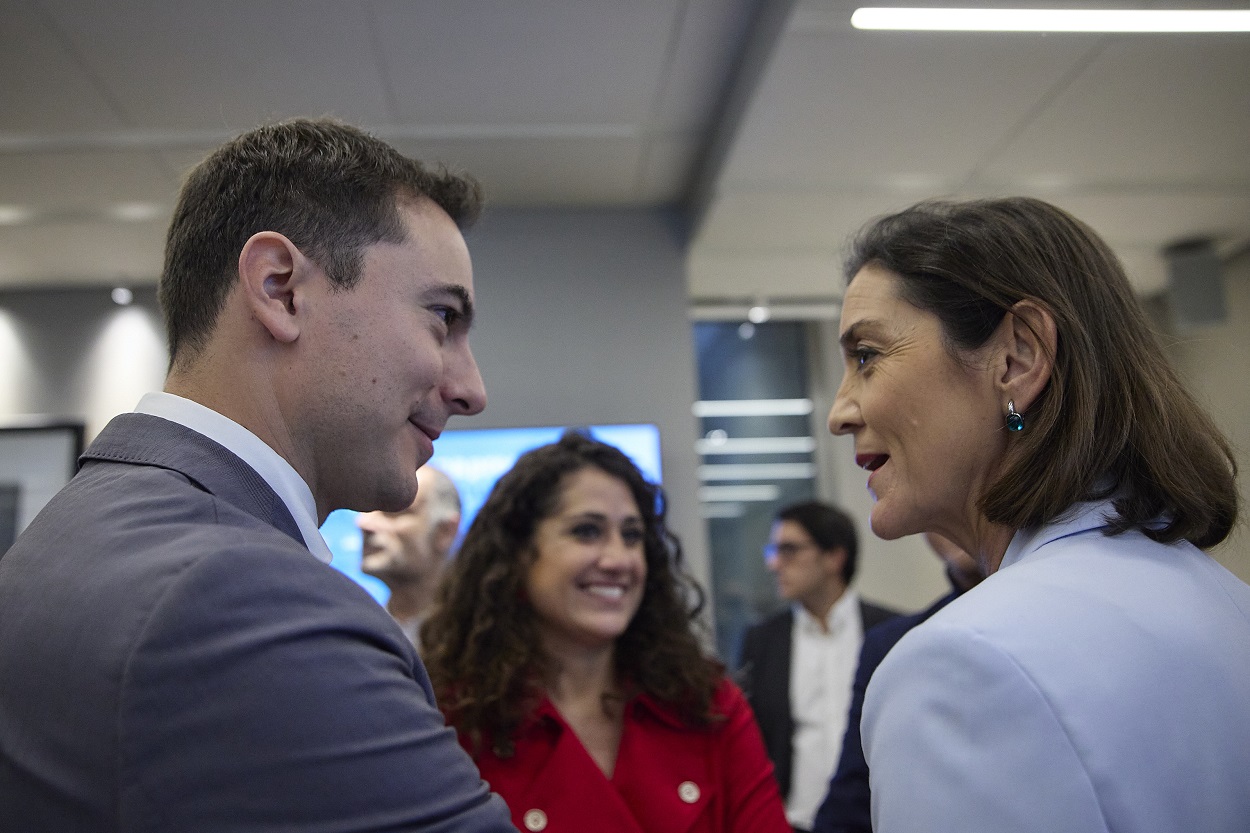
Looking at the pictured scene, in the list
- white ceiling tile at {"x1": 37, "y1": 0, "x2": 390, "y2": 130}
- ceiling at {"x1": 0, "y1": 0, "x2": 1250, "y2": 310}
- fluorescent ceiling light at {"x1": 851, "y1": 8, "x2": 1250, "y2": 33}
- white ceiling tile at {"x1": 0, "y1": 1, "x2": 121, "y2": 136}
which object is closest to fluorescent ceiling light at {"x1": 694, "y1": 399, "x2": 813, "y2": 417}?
ceiling at {"x1": 0, "y1": 0, "x2": 1250, "y2": 310}

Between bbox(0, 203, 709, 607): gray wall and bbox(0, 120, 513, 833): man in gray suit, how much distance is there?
3.36 m

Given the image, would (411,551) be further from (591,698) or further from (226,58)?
(226,58)

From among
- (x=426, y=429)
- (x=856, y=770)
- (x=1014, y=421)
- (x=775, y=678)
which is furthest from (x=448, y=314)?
(x=775, y=678)

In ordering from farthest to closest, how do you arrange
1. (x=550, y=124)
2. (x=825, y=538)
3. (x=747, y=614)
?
(x=747, y=614) < (x=825, y=538) < (x=550, y=124)

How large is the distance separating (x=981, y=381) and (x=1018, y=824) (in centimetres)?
53

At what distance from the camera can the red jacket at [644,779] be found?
1717 millimetres

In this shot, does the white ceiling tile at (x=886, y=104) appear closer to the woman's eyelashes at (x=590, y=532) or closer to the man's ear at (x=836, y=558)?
the man's ear at (x=836, y=558)

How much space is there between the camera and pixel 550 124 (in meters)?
3.78

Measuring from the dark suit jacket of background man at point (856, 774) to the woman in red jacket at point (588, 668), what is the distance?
105mm

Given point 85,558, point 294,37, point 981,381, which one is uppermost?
point 294,37

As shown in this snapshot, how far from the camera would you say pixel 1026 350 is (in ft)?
3.68

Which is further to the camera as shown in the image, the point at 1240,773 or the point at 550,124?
the point at 550,124

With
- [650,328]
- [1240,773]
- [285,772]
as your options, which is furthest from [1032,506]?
[650,328]

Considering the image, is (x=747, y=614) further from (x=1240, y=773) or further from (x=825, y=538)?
(x=1240, y=773)
